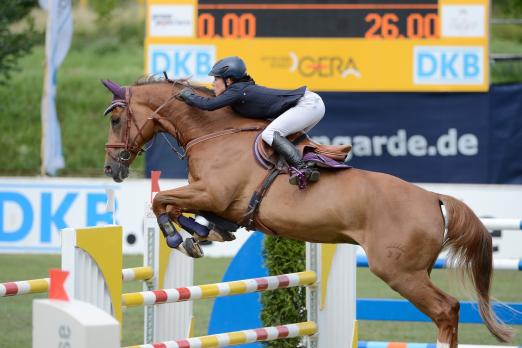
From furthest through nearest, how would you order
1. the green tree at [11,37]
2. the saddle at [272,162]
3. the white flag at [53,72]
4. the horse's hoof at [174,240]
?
the green tree at [11,37] → the white flag at [53,72] → the saddle at [272,162] → the horse's hoof at [174,240]

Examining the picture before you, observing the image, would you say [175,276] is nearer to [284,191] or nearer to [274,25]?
[284,191]

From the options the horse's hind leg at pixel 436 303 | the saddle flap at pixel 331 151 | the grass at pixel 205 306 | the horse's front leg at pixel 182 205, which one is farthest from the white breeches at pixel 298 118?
the grass at pixel 205 306

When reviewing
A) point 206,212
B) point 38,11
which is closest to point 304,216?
point 206,212

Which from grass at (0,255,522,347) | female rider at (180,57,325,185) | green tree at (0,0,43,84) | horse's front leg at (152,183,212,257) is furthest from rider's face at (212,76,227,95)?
green tree at (0,0,43,84)

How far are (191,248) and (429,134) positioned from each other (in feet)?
24.7

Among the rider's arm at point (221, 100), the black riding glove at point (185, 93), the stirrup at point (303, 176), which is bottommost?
the stirrup at point (303, 176)

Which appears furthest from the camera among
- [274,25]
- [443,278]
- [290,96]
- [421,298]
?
[274,25]

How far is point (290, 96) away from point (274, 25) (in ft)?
21.0

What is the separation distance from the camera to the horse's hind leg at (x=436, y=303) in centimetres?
612

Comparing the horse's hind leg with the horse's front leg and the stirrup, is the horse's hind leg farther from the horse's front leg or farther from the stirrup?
the horse's front leg

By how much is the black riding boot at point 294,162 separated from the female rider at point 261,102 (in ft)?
0.04

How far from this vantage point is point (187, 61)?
12930 mm

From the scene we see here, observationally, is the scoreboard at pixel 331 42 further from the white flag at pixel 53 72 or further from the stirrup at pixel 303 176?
the stirrup at pixel 303 176

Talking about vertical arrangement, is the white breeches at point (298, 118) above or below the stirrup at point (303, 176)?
above
